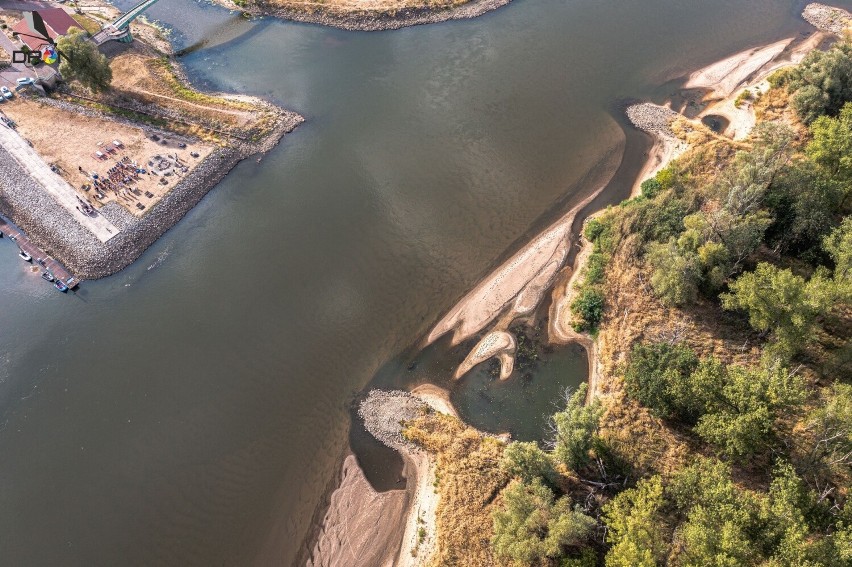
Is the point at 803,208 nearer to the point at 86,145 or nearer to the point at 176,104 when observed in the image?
the point at 176,104

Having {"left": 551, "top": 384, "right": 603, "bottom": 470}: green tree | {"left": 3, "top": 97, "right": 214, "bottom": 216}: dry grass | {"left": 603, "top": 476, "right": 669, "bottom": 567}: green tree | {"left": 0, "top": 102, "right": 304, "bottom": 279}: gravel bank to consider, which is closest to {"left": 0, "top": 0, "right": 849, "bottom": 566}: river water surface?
{"left": 0, "top": 102, "right": 304, "bottom": 279}: gravel bank

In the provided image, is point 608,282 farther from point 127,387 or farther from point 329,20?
point 329,20

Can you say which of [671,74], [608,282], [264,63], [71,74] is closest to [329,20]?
[264,63]

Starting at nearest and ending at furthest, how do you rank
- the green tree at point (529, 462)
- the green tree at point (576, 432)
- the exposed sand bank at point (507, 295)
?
the green tree at point (529, 462) < the green tree at point (576, 432) < the exposed sand bank at point (507, 295)

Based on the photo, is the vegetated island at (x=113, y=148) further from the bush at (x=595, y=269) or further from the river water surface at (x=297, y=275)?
the bush at (x=595, y=269)

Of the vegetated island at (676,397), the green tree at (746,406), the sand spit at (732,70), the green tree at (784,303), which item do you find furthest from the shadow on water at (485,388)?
the sand spit at (732,70)

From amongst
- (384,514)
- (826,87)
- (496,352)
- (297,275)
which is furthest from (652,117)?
(384,514)

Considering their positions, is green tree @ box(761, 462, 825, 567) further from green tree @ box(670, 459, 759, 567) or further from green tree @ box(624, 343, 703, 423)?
green tree @ box(624, 343, 703, 423)
